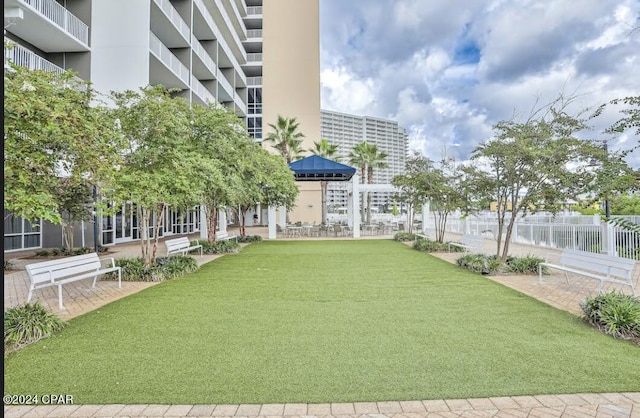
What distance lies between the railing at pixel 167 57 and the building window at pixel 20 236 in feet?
32.0

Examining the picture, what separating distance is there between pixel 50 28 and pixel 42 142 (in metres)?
13.7

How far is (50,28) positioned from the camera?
15062 mm

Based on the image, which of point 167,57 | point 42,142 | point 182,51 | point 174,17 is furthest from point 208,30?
point 42,142

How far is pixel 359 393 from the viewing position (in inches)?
141

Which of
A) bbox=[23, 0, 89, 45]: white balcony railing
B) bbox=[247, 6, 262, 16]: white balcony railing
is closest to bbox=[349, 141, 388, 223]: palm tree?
bbox=[247, 6, 262, 16]: white balcony railing

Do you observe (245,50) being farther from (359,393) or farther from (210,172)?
(359,393)

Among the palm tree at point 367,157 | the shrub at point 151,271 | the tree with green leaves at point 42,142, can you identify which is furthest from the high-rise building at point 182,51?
the palm tree at point 367,157

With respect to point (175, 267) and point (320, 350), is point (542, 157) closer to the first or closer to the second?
point (320, 350)

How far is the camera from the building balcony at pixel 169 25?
2086 centimetres

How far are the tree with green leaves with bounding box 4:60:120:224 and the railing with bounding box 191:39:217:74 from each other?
22.1 metres

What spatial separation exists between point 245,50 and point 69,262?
39008mm

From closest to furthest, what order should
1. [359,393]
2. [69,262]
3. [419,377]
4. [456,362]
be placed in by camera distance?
[359,393], [419,377], [456,362], [69,262]

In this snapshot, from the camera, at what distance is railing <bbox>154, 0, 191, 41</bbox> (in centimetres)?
2112

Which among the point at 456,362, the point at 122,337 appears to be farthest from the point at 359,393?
the point at 122,337
